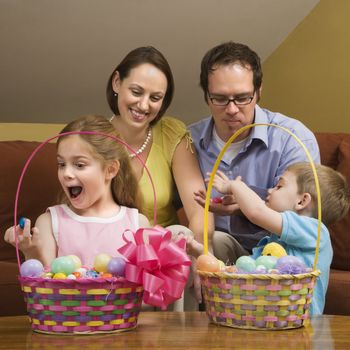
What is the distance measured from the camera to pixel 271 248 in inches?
66.1

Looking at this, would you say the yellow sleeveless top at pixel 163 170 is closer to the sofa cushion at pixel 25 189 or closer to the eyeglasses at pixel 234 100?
the eyeglasses at pixel 234 100

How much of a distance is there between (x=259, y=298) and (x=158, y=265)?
0.20 metres

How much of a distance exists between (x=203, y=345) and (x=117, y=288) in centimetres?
20

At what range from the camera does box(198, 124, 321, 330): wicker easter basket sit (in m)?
1.46

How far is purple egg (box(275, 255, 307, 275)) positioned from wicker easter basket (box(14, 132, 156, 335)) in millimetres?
279

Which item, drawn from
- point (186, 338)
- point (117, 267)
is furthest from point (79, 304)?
point (186, 338)

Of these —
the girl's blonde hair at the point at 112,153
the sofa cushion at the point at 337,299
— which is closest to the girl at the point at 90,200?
the girl's blonde hair at the point at 112,153

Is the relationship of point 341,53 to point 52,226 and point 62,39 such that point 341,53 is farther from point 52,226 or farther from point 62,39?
point 52,226

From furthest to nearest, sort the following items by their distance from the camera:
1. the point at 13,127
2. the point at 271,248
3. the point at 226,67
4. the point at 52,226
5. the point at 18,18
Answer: the point at 13,127 → the point at 18,18 → the point at 226,67 → the point at 52,226 → the point at 271,248

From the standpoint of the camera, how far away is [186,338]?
4.70ft

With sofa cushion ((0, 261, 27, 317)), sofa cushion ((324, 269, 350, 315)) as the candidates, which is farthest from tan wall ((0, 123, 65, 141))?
sofa cushion ((324, 269, 350, 315))

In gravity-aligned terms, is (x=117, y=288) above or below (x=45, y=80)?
below

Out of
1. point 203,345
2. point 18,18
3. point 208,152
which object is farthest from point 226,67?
point 18,18

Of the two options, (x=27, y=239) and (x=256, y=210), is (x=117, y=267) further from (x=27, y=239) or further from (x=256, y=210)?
(x=256, y=210)
